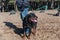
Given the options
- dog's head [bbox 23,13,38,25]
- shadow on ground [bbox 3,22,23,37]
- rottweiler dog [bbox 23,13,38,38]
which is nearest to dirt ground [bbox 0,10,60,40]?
shadow on ground [bbox 3,22,23,37]

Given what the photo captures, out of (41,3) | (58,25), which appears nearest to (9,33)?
(58,25)

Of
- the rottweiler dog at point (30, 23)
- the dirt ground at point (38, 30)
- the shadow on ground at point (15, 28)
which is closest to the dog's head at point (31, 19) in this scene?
the rottweiler dog at point (30, 23)

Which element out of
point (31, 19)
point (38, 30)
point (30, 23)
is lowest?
point (38, 30)

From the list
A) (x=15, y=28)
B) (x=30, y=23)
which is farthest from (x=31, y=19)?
(x=15, y=28)

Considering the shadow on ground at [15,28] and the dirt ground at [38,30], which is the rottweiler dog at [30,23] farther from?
the shadow on ground at [15,28]

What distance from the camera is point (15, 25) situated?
1074 centimetres

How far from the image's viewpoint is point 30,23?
8.74 m

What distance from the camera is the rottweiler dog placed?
8617mm

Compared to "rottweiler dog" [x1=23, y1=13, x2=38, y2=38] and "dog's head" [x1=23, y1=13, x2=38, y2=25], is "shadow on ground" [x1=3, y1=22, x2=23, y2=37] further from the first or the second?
"dog's head" [x1=23, y1=13, x2=38, y2=25]

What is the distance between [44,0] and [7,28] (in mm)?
19908

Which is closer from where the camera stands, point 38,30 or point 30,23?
point 30,23

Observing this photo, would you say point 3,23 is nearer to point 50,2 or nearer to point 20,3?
point 20,3

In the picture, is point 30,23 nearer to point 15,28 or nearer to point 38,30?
point 38,30

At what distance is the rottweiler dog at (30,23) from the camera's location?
8617 mm
